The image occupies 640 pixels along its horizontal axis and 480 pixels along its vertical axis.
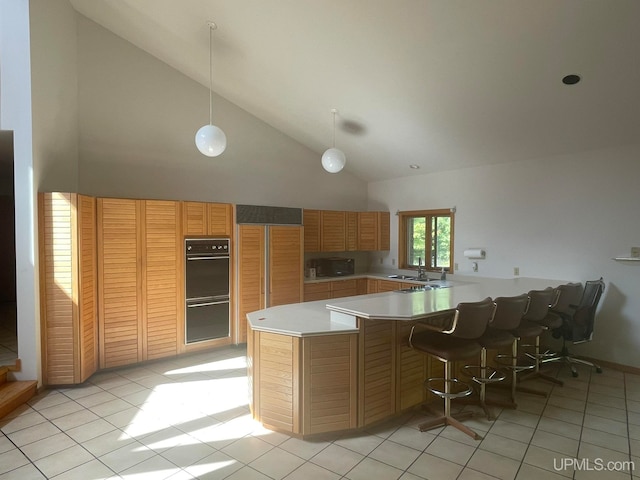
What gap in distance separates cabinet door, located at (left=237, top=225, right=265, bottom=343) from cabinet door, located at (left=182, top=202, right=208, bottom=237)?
1.55ft

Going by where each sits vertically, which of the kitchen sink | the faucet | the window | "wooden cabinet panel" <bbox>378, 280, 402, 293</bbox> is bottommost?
"wooden cabinet panel" <bbox>378, 280, 402, 293</bbox>

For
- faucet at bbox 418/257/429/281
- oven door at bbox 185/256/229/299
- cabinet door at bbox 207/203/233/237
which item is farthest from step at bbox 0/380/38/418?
faucet at bbox 418/257/429/281

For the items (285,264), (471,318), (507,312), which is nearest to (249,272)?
(285,264)

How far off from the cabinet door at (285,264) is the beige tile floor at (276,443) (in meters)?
1.83

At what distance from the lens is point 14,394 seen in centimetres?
322

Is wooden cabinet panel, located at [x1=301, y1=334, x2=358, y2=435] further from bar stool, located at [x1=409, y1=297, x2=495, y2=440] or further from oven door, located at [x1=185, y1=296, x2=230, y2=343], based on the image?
oven door, located at [x1=185, y1=296, x2=230, y2=343]

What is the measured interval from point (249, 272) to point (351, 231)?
209cm

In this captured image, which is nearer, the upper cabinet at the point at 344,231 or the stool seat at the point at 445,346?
the stool seat at the point at 445,346

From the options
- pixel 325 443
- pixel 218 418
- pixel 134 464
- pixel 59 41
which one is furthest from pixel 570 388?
pixel 59 41

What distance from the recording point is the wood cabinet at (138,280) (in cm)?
404

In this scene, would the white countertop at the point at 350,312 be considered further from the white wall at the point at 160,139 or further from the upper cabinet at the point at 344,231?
the white wall at the point at 160,139

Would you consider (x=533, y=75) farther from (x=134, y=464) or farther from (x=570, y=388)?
(x=134, y=464)

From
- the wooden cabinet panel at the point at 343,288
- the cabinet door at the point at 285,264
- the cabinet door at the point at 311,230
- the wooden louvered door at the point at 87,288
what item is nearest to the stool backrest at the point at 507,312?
the cabinet door at the point at 285,264

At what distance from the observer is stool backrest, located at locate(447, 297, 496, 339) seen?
8.64 ft
